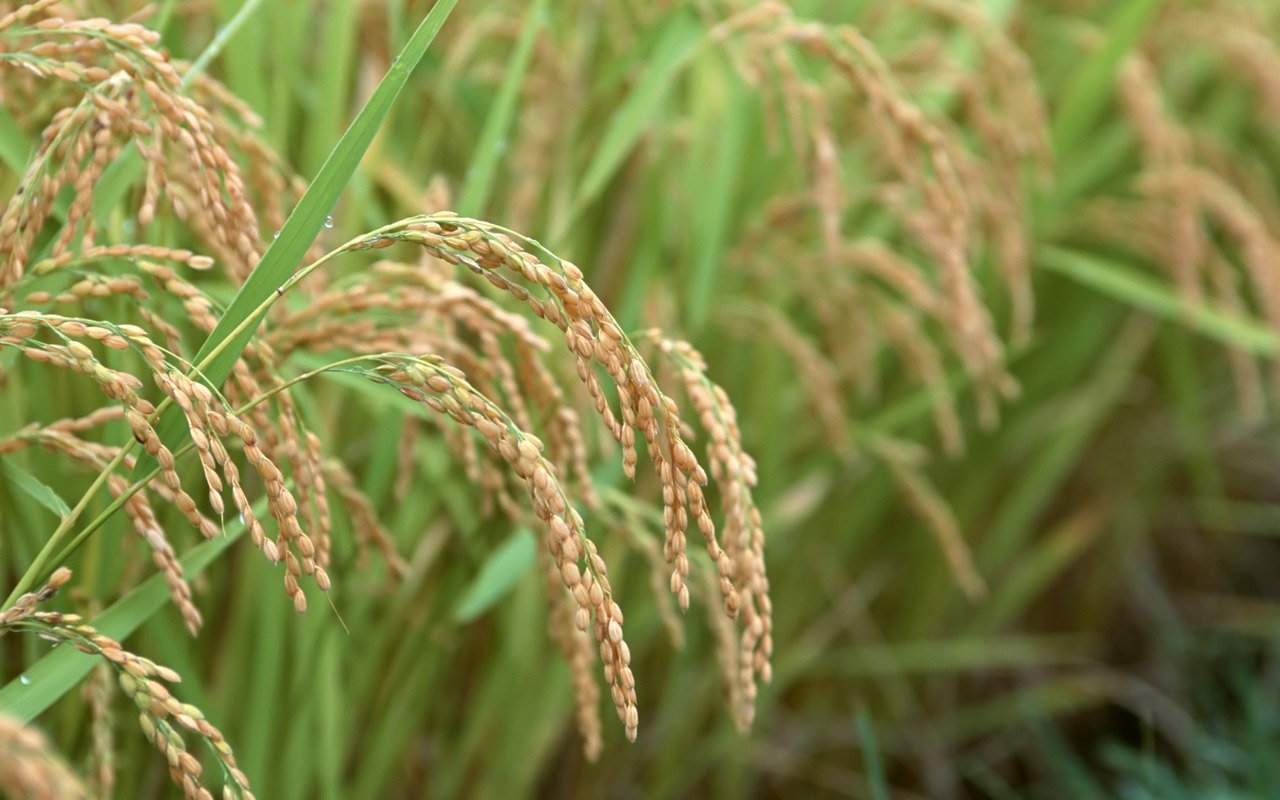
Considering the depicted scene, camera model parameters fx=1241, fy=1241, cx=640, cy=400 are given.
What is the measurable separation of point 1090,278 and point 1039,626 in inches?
40.8

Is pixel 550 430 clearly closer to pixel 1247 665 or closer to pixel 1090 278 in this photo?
→ pixel 1090 278

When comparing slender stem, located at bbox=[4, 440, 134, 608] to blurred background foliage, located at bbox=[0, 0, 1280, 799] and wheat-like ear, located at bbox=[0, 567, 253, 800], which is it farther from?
blurred background foliage, located at bbox=[0, 0, 1280, 799]

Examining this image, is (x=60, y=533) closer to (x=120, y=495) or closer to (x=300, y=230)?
(x=120, y=495)

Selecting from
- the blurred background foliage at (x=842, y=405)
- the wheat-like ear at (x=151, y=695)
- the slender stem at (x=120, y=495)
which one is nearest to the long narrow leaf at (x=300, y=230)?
the slender stem at (x=120, y=495)

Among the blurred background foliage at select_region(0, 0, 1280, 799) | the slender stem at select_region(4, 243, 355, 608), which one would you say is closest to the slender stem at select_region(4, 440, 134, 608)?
the slender stem at select_region(4, 243, 355, 608)

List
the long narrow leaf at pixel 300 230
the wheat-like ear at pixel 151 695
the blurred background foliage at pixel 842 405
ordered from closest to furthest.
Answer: the wheat-like ear at pixel 151 695 → the long narrow leaf at pixel 300 230 → the blurred background foliage at pixel 842 405

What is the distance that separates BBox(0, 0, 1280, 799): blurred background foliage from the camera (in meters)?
1.37

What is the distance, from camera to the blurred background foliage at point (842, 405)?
1.37m

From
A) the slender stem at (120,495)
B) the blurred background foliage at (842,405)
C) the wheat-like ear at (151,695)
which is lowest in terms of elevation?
A: the blurred background foliage at (842,405)

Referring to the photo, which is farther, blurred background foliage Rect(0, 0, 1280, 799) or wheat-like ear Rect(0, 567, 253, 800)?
blurred background foliage Rect(0, 0, 1280, 799)

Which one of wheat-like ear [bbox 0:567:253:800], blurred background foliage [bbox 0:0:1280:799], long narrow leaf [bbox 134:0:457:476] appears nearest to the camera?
wheat-like ear [bbox 0:567:253:800]

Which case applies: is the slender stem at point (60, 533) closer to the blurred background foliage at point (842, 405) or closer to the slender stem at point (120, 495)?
the slender stem at point (120, 495)

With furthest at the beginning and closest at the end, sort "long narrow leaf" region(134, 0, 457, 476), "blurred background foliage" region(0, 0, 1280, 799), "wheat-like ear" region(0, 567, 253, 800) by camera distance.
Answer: "blurred background foliage" region(0, 0, 1280, 799) → "long narrow leaf" region(134, 0, 457, 476) → "wheat-like ear" region(0, 567, 253, 800)

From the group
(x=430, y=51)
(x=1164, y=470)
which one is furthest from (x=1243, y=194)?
(x=430, y=51)
